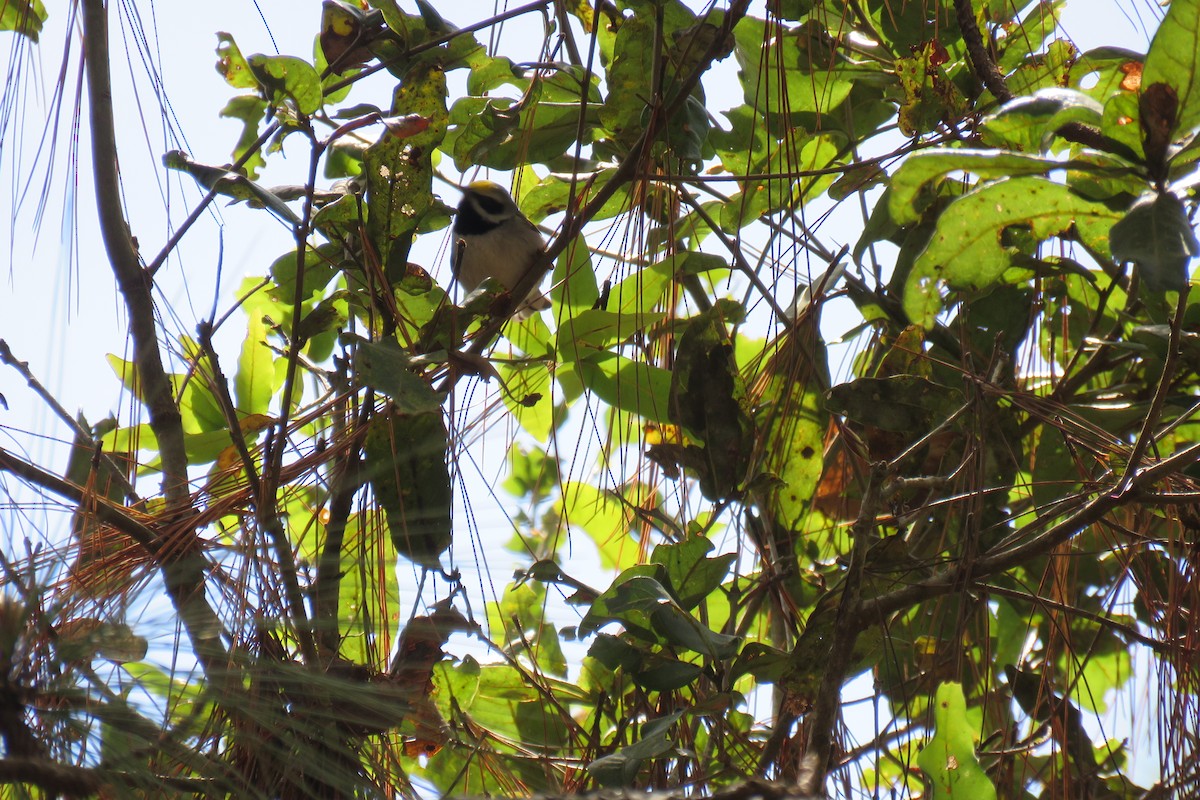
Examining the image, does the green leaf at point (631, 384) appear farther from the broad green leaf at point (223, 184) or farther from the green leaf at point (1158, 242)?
the green leaf at point (1158, 242)

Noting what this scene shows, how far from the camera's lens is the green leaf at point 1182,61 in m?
1.04

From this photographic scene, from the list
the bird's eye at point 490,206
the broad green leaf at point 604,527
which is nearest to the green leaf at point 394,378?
the broad green leaf at point 604,527

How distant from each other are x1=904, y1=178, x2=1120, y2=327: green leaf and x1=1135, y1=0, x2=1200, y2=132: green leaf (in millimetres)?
163

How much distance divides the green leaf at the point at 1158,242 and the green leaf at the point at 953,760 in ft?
2.27

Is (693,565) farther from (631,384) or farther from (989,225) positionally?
(989,225)

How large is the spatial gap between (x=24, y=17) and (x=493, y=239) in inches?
91.7

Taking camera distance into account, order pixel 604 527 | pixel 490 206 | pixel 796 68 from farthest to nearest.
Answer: pixel 490 206 → pixel 604 527 → pixel 796 68

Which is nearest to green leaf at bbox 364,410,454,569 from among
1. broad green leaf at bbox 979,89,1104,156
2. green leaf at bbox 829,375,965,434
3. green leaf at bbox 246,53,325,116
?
green leaf at bbox 246,53,325,116

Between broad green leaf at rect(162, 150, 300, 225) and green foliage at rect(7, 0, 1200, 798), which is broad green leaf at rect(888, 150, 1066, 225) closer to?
green foliage at rect(7, 0, 1200, 798)

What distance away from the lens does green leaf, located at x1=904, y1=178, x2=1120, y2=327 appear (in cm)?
124

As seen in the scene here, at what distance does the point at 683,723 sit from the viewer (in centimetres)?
165

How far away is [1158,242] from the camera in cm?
102

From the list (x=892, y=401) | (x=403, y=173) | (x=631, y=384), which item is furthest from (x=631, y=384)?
(x=403, y=173)

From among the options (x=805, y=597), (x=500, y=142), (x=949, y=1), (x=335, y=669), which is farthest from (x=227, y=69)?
(x=805, y=597)
